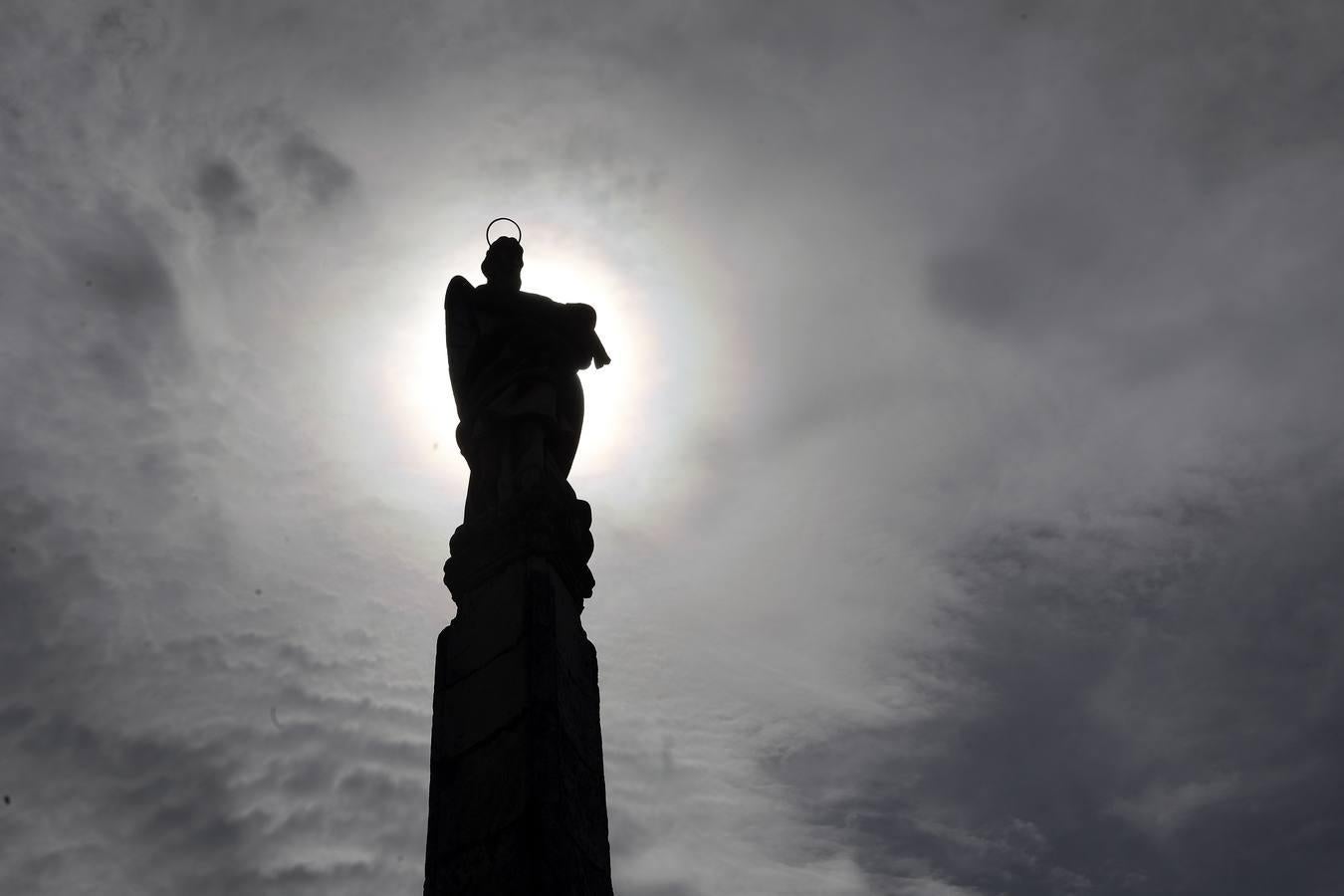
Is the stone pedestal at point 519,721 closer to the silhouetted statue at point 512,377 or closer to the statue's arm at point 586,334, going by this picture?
the silhouetted statue at point 512,377

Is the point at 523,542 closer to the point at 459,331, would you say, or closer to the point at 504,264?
the point at 459,331

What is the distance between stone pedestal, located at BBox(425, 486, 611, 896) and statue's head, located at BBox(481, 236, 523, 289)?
7.83 feet

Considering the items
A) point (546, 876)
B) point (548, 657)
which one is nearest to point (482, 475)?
point (548, 657)

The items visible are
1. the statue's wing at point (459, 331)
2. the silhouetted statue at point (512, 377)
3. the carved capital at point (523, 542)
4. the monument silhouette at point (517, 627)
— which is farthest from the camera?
the statue's wing at point (459, 331)

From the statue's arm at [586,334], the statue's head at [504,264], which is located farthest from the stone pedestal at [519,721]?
the statue's head at [504,264]

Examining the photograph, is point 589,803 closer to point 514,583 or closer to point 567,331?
point 514,583

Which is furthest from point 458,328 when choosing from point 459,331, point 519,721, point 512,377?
point 519,721

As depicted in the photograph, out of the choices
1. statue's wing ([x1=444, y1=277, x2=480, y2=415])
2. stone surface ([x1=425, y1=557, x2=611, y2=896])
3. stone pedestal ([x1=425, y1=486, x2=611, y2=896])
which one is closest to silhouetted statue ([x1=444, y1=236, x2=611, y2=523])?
statue's wing ([x1=444, y1=277, x2=480, y2=415])

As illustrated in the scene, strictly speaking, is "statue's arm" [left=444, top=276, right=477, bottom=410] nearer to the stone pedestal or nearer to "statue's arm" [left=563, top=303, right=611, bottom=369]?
"statue's arm" [left=563, top=303, right=611, bottom=369]

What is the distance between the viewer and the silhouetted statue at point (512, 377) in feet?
22.0

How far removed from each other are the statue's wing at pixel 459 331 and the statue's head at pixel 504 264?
0.88 feet

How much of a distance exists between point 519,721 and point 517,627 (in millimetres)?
647

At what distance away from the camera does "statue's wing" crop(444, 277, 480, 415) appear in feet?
24.4

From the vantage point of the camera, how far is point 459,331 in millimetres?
7535
